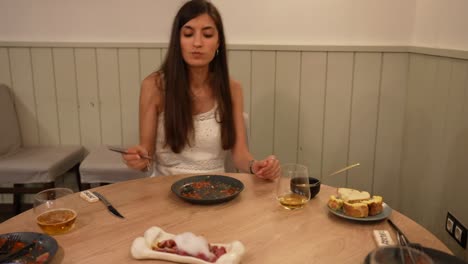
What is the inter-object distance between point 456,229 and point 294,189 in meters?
1.19

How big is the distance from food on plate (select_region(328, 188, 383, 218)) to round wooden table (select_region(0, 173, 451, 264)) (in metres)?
0.03

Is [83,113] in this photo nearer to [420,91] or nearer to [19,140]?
[19,140]

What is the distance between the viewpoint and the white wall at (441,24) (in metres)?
2.06

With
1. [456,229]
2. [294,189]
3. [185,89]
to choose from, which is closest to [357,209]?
[294,189]

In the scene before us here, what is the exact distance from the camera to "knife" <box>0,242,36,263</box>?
943 millimetres

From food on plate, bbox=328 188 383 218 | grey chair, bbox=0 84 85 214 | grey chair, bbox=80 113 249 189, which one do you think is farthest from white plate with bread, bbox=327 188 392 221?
grey chair, bbox=0 84 85 214

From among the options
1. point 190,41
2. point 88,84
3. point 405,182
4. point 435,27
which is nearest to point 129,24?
point 88,84

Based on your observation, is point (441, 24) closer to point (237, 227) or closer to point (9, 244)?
point (237, 227)

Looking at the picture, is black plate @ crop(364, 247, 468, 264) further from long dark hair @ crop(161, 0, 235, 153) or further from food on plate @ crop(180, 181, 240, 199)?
long dark hair @ crop(161, 0, 235, 153)

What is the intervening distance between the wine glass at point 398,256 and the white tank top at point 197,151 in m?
1.16

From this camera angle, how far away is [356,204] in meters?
1.17

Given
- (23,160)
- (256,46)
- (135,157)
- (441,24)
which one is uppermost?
(441,24)

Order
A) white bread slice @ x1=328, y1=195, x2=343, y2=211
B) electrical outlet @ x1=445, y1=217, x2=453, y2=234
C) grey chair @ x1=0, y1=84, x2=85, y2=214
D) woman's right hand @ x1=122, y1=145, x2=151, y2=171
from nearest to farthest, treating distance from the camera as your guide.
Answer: white bread slice @ x1=328, y1=195, x2=343, y2=211
woman's right hand @ x1=122, y1=145, x2=151, y2=171
electrical outlet @ x1=445, y1=217, x2=453, y2=234
grey chair @ x1=0, y1=84, x2=85, y2=214

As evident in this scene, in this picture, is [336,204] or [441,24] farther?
[441,24]
